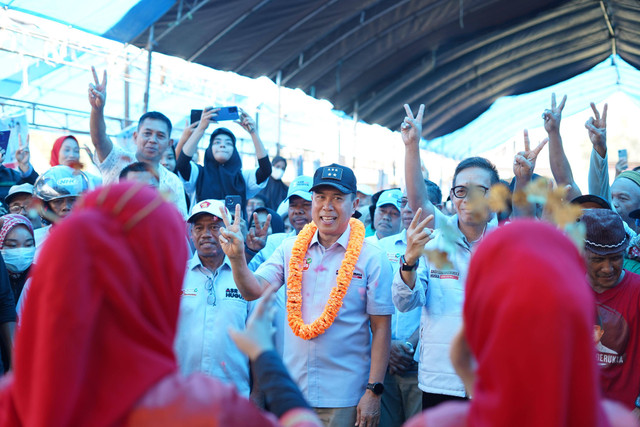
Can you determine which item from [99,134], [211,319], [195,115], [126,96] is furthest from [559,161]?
[126,96]

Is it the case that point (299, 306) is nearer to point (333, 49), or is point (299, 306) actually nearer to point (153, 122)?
point (153, 122)

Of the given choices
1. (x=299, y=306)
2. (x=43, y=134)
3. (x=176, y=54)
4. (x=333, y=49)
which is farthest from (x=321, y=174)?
(x=333, y=49)

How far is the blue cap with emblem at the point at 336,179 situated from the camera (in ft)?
12.2

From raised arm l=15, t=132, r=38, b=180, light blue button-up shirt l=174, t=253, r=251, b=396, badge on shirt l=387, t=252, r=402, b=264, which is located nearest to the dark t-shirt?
badge on shirt l=387, t=252, r=402, b=264

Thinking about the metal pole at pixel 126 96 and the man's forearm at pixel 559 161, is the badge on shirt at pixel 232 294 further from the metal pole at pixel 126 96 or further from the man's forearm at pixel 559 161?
the metal pole at pixel 126 96

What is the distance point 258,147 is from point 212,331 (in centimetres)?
239

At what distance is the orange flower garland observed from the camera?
3.46 meters

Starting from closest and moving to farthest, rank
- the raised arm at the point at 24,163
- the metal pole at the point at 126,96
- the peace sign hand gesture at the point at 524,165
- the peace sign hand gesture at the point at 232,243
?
the peace sign hand gesture at the point at 232,243 → the peace sign hand gesture at the point at 524,165 → the raised arm at the point at 24,163 → the metal pole at the point at 126,96

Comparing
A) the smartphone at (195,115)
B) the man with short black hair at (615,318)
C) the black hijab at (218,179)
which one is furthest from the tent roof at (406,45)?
the man with short black hair at (615,318)

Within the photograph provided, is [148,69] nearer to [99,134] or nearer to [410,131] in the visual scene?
[99,134]

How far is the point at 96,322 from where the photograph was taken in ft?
5.03

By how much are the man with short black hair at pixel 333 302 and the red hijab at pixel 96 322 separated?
1.55 metres

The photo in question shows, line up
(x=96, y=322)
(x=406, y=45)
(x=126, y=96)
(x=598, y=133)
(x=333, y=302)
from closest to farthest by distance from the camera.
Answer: (x=96, y=322) < (x=333, y=302) < (x=598, y=133) < (x=126, y=96) < (x=406, y=45)

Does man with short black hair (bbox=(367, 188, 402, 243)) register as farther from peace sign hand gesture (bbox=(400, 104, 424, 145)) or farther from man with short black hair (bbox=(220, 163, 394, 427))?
man with short black hair (bbox=(220, 163, 394, 427))
